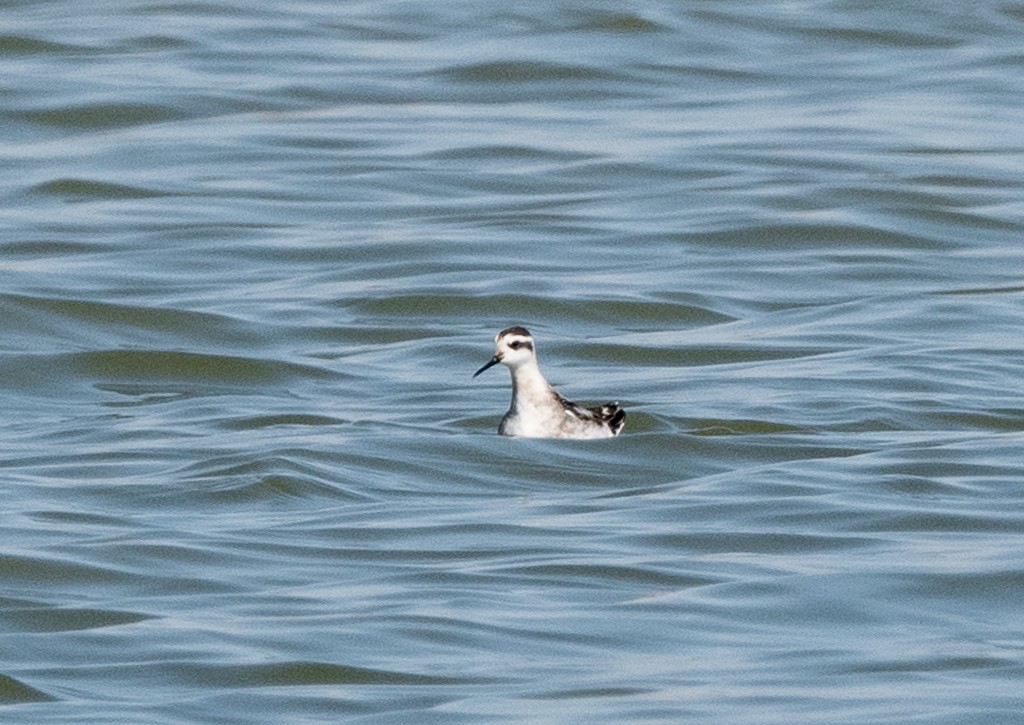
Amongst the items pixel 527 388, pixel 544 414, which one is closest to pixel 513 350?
pixel 527 388

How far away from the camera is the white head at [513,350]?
15109 mm

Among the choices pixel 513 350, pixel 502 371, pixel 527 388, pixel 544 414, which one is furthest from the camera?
pixel 502 371

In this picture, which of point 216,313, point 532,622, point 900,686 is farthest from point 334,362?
point 900,686

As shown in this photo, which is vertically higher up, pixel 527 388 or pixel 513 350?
pixel 513 350

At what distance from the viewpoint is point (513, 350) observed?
15.2 metres

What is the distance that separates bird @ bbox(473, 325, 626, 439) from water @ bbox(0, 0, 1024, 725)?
0.17 metres

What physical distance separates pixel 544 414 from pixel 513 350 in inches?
20.4

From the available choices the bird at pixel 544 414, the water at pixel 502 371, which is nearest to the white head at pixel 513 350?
the bird at pixel 544 414

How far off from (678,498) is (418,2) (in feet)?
66.5

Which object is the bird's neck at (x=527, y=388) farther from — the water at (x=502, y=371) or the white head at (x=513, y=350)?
the water at (x=502, y=371)

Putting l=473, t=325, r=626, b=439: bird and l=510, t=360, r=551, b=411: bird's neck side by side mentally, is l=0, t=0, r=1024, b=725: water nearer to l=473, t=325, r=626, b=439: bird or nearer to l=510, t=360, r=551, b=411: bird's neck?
l=473, t=325, r=626, b=439: bird

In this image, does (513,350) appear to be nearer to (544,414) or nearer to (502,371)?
(544,414)

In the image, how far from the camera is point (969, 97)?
27.7 m

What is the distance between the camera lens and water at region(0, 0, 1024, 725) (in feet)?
34.4
